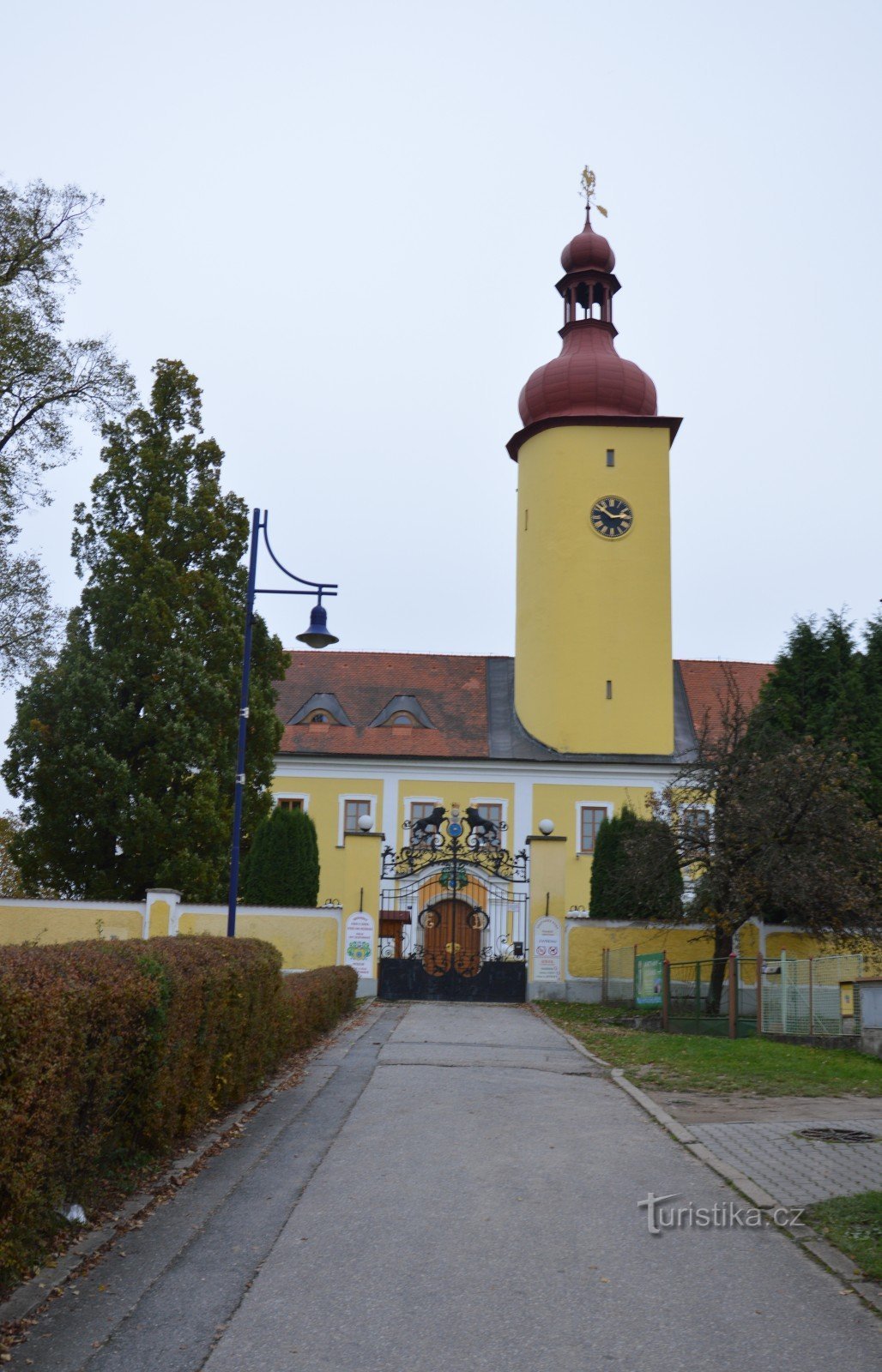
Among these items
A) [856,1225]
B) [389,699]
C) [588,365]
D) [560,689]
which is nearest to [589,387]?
[588,365]

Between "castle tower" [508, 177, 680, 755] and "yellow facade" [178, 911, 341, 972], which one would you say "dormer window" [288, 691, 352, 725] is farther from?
"yellow facade" [178, 911, 341, 972]

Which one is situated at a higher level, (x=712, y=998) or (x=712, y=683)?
(x=712, y=683)

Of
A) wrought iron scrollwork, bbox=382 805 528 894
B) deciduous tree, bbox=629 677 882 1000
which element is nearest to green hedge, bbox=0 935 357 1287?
deciduous tree, bbox=629 677 882 1000

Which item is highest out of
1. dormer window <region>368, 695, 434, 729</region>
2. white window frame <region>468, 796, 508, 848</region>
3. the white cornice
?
dormer window <region>368, 695, 434, 729</region>

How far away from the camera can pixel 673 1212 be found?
7504mm

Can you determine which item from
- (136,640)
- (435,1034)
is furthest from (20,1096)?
(136,640)

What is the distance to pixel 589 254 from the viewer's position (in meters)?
43.2

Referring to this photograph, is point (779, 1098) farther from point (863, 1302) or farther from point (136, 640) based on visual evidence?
point (136, 640)

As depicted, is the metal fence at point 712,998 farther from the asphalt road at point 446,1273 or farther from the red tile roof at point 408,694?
the red tile roof at point 408,694

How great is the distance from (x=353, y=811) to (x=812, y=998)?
77.1ft

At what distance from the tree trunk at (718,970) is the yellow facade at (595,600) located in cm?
1670

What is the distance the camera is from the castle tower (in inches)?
1607

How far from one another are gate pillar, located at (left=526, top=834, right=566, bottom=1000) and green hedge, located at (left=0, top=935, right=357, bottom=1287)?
560 inches

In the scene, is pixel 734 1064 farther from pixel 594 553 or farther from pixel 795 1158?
pixel 594 553
